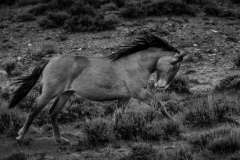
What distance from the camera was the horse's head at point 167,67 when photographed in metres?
7.28

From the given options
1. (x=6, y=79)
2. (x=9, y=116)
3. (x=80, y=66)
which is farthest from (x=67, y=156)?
(x=6, y=79)

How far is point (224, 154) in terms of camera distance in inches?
241

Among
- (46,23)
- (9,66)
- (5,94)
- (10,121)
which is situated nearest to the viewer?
(10,121)

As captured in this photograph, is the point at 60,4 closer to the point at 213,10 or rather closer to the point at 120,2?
the point at 120,2

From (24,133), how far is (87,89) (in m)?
1.49

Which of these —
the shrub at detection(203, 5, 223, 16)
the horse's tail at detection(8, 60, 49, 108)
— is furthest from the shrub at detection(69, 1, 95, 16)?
the horse's tail at detection(8, 60, 49, 108)

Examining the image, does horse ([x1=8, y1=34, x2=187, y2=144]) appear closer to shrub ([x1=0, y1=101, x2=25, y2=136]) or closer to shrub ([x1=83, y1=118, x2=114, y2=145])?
shrub ([x1=83, y1=118, x2=114, y2=145])

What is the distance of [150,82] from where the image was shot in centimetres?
1144

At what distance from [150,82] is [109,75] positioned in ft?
Result: 14.3

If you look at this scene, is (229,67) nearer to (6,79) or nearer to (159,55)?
(159,55)

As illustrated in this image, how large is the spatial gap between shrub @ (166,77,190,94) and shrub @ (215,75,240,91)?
2.71ft

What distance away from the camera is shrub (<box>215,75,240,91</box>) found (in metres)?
10.6

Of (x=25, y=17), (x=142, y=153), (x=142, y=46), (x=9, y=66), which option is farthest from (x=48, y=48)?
(x=142, y=153)

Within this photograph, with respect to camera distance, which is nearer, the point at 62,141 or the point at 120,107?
the point at 62,141
